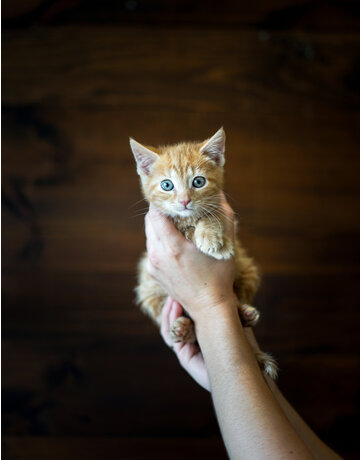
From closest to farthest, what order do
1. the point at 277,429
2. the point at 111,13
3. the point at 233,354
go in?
the point at 277,429 → the point at 233,354 → the point at 111,13

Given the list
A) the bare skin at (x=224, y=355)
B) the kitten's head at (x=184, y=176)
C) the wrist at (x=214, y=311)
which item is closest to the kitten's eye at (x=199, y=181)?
the kitten's head at (x=184, y=176)

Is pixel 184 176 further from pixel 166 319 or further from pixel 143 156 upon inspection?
pixel 166 319

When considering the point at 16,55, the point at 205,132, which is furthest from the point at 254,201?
the point at 16,55

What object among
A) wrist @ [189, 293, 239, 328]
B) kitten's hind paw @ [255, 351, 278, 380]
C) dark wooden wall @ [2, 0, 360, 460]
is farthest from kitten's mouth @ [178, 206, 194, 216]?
dark wooden wall @ [2, 0, 360, 460]

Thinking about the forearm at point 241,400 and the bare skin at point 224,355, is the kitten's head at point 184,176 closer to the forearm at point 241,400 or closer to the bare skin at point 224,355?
the bare skin at point 224,355

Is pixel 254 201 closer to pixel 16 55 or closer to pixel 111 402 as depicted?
pixel 111 402

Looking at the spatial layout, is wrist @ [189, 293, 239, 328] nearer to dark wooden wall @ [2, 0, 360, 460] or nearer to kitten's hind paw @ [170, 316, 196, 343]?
kitten's hind paw @ [170, 316, 196, 343]

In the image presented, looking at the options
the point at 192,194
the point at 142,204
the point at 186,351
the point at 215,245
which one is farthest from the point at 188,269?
the point at 142,204
